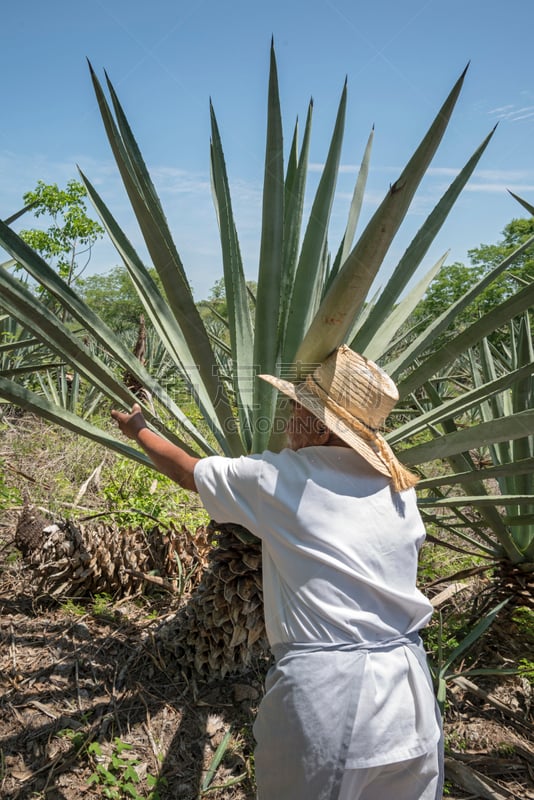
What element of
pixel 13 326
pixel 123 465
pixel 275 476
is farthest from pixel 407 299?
pixel 13 326

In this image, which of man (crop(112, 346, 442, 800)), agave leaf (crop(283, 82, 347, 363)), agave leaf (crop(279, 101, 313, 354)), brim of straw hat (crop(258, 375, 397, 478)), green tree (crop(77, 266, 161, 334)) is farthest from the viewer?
green tree (crop(77, 266, 161, 334))

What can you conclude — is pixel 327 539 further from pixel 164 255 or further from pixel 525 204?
pixel 525 204

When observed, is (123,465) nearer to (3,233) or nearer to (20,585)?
(20,585)

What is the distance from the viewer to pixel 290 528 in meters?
1.31

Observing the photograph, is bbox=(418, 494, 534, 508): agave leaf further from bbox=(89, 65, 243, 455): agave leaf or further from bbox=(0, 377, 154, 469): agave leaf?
bbox=(0, 377, 154, 469): agave leaf

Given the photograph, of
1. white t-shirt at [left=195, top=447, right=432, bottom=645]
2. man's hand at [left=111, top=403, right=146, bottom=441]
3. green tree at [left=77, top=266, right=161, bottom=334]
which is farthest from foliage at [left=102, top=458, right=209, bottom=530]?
green tree at [left=77, top=266, right=161, bottom=334]

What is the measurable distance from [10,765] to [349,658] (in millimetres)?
1285

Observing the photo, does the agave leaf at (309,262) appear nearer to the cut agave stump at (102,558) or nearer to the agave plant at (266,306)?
the agave plant at (266,306)

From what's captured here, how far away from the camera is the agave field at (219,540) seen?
66.0 inches

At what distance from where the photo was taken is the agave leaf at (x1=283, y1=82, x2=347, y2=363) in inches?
74.9

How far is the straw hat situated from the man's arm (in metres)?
0.33

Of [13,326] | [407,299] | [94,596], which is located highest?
[13,326]

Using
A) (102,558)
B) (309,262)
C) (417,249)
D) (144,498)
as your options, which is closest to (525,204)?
(417,249)

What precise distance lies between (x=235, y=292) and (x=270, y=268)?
13.9 inches
